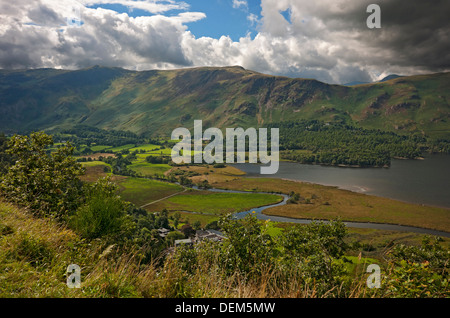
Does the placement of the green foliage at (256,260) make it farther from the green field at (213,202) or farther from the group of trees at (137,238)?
the green field at (213,202)

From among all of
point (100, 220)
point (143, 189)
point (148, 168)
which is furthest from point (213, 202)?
point (100, 220)

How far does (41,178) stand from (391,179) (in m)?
134

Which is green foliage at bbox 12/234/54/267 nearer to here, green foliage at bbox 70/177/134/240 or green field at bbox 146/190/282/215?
green foliage at bbox 70/177/134/240

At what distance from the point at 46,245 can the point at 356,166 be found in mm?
175393

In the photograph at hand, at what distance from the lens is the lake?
297 feet

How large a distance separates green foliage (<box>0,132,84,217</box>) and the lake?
98.7 m

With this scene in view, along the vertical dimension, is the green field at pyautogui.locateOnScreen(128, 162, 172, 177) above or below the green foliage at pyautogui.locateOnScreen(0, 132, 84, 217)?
below

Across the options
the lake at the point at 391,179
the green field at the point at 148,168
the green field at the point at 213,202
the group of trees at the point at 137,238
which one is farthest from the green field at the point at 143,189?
the group of trees at the point at 137,238

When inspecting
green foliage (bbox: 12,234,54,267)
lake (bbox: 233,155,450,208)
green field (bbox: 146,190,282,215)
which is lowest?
green field (bbox: 146,190,282,215)

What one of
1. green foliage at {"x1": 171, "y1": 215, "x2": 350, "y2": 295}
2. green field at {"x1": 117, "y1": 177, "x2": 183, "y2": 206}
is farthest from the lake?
green foliage at {"x1": 171, "y1": 215, "x2": 350, "y2": 295}

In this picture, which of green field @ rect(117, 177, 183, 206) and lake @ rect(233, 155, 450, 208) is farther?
green field @ rect(117, 177, 183, 206)

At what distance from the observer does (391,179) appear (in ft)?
382

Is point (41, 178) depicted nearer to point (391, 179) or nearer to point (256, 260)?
point (256, 260)

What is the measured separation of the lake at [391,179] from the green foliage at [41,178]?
9867 cm
